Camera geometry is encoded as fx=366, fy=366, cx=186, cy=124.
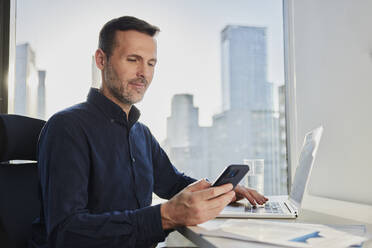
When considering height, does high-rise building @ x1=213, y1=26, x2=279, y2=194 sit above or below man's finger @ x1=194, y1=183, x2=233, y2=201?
above

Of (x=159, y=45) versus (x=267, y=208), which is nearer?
(x=267, y=208)

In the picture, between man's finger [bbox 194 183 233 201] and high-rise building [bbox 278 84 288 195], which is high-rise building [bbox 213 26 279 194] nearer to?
high-rise building [bbox 278 84 288 195]

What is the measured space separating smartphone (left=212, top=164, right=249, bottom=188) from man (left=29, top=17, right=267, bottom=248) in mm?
44

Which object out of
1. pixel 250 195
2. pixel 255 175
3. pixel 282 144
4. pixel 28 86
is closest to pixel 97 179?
pixel 250 195

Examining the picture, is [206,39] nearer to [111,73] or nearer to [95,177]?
[111,73]

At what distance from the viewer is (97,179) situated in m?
1.09

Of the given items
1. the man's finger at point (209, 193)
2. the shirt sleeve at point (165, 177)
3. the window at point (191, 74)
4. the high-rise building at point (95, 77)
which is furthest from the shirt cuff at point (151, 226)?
the high-rise building at point (95, 77)

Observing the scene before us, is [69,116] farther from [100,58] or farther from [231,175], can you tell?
[231,175]

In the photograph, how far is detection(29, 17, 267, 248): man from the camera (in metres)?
0.91

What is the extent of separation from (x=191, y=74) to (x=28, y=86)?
873mm

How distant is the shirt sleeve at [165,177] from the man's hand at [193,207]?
1.82ft

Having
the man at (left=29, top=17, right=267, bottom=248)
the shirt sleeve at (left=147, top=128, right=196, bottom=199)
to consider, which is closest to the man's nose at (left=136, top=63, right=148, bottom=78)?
the man at (left=29, top=17, right=267, bottom=248)

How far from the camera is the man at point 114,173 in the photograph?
0.91 m

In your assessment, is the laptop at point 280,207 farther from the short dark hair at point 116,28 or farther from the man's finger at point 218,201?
the short dark hair at point 116,28
